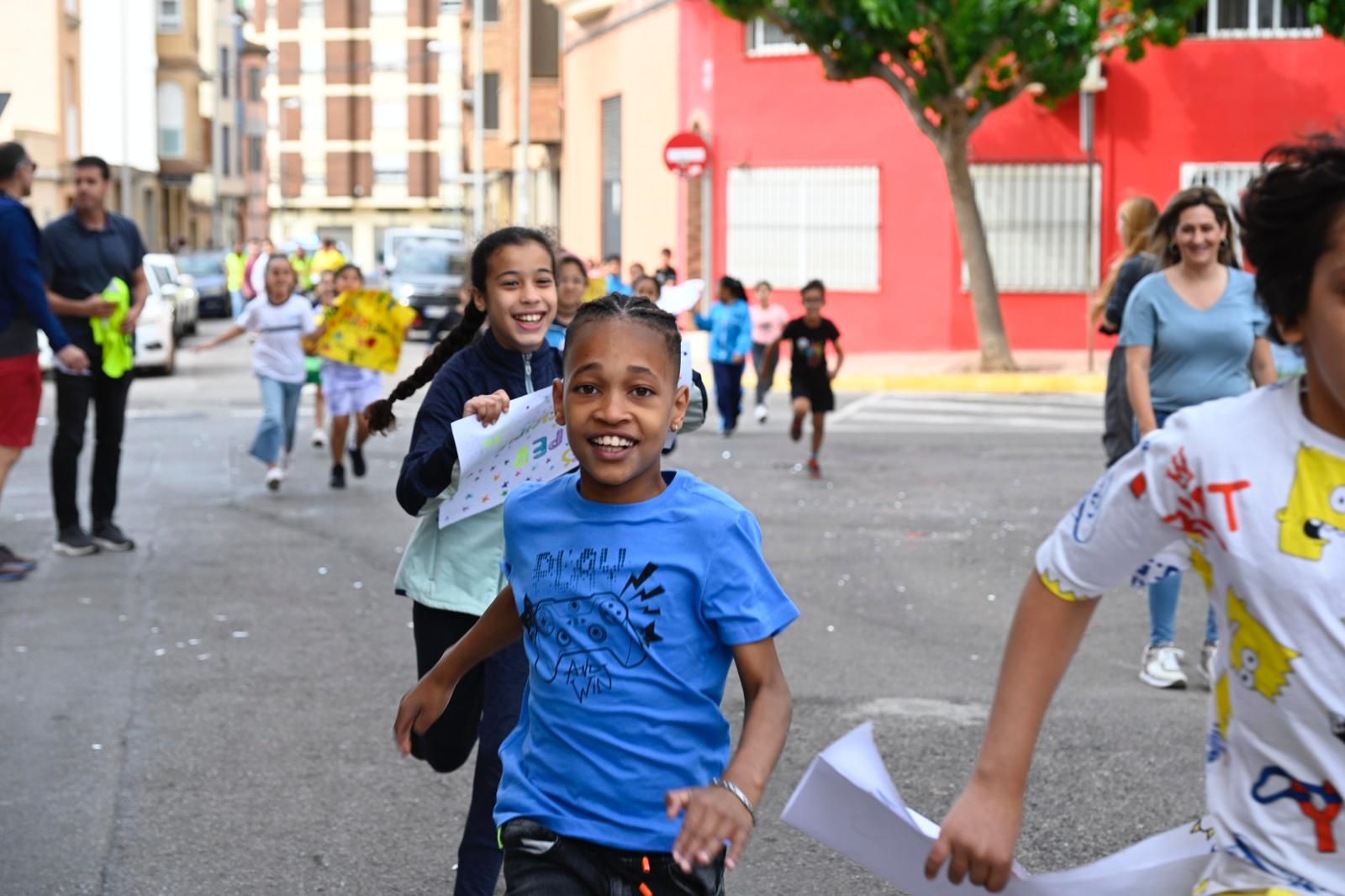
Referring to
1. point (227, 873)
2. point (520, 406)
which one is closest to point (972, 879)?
point (520, 406)

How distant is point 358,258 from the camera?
341 feet

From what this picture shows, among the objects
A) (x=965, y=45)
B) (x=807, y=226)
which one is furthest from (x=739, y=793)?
(x=807, y=226)

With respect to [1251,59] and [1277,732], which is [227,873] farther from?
[1251,59]

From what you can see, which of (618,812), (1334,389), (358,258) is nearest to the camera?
(1334,389)

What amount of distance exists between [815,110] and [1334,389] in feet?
91.8

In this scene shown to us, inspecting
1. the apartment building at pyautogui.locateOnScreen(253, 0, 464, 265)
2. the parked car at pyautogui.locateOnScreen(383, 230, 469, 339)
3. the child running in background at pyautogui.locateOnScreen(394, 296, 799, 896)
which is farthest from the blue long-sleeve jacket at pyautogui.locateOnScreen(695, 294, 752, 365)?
the apartment building at pyautogui.locateOnScreen(253, 0, 464, 265)

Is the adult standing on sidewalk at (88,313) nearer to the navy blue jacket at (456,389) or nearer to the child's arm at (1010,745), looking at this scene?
the navy blue jacket at (456,389)

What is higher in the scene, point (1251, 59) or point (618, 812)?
point (1251, 59)

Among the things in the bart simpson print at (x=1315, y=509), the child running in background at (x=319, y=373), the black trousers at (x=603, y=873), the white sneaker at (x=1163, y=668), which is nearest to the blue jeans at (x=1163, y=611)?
the white sneaker at (x=1163, y=668)

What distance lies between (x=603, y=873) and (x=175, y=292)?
32066 millimetres

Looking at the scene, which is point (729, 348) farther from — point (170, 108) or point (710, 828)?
point (170, 108)

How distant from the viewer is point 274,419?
13.9 m

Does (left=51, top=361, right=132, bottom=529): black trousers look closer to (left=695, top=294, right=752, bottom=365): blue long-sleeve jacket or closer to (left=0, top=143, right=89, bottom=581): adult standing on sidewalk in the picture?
(left=0, top=143, right=89, bottom=581): adult standing on sidewalk

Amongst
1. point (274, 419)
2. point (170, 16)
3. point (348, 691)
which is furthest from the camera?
point (170, 16)
